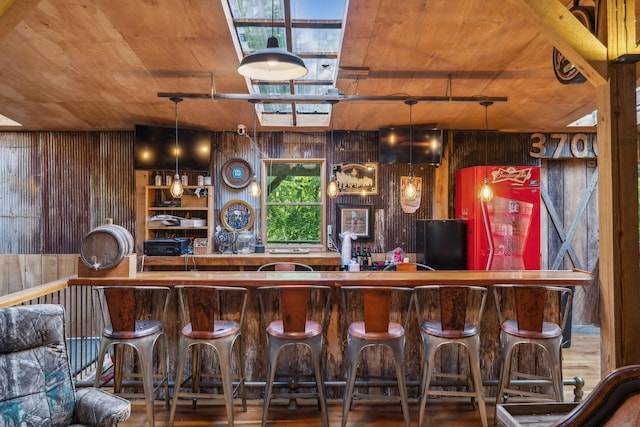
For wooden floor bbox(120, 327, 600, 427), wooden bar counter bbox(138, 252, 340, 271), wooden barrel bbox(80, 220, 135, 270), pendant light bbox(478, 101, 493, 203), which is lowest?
wooden floor bbox(120, 327, 600, 427)

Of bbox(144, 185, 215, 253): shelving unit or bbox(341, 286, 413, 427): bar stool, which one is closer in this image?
bbox(341, 286, 413, 427): bar stool

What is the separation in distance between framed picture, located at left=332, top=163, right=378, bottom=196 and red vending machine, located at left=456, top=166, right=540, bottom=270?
1.40m

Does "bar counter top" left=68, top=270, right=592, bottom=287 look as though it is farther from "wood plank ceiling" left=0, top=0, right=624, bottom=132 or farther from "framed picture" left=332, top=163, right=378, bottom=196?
"framed picture" left=332, top=163, right=378, bottom=196

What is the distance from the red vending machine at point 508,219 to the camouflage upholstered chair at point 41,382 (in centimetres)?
416

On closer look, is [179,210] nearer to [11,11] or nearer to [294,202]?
[294,202]

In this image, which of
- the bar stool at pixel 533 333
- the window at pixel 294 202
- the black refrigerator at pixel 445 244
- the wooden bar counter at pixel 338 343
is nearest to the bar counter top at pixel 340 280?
the wooden bar counter at pixel 338 343

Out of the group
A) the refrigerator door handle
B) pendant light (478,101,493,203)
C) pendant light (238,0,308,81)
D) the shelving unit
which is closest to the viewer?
pendant light (238,0,308,81)

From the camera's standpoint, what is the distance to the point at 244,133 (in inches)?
209

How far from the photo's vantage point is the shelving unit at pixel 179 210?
16.9 feet

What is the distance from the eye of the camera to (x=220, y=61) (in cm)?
328

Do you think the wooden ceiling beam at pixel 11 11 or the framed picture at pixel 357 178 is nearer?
the wooden ceiling beam at pixel 11 11

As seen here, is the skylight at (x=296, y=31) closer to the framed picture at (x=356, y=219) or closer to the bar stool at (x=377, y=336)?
the framed picture at (x=356, y=219)

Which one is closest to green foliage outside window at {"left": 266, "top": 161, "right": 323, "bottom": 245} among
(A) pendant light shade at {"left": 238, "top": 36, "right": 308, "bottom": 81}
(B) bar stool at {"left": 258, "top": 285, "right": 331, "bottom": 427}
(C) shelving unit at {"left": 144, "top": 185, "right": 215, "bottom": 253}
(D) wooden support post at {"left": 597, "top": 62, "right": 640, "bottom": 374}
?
(C) shelving unit at {"left": 144, "top": 185, "right": 215, "bottom": 253}

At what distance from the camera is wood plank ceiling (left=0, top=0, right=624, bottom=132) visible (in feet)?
8.51
